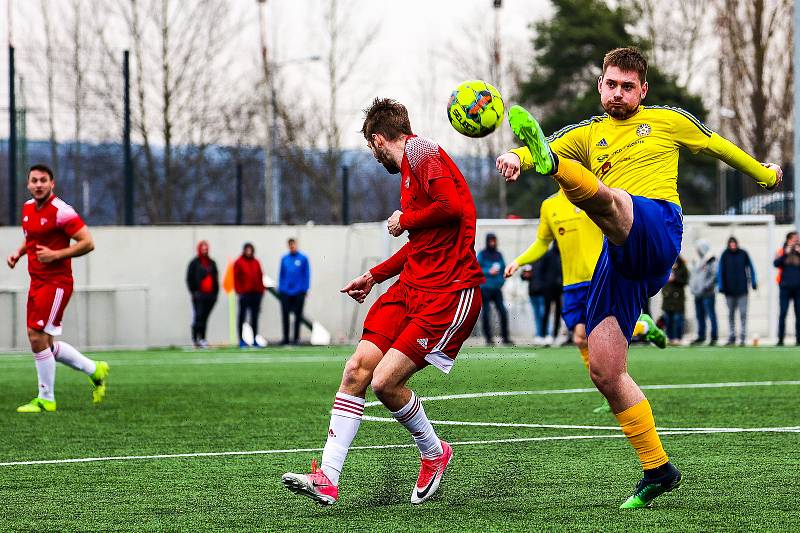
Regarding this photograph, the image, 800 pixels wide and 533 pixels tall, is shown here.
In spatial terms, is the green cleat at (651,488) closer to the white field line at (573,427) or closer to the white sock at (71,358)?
the white field line at (573,427)

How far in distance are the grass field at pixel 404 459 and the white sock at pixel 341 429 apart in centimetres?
23

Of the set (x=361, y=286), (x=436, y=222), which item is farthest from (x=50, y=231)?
(x=436, y=222)

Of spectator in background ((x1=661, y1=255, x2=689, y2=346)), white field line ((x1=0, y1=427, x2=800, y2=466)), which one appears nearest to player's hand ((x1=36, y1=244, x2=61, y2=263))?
white field line ((x1=0, y1=427, x2=800, y2=466))

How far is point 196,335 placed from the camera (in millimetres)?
25500

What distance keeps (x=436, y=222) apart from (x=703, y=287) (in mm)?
18835

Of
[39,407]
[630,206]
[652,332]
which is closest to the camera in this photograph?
[630,206]

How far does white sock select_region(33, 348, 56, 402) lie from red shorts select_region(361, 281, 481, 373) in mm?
6109

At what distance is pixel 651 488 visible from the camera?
6.29 m

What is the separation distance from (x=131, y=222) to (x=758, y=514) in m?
23.0

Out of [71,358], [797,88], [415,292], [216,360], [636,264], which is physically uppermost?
[797,88]

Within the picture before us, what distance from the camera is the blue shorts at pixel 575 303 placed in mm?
11133

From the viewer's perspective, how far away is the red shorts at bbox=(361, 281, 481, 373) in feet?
21.4

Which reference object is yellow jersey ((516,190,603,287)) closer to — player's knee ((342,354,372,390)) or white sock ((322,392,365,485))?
player's knee ((342,354,372,390))

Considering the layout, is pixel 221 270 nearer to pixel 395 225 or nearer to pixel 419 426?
pixel 419 426
